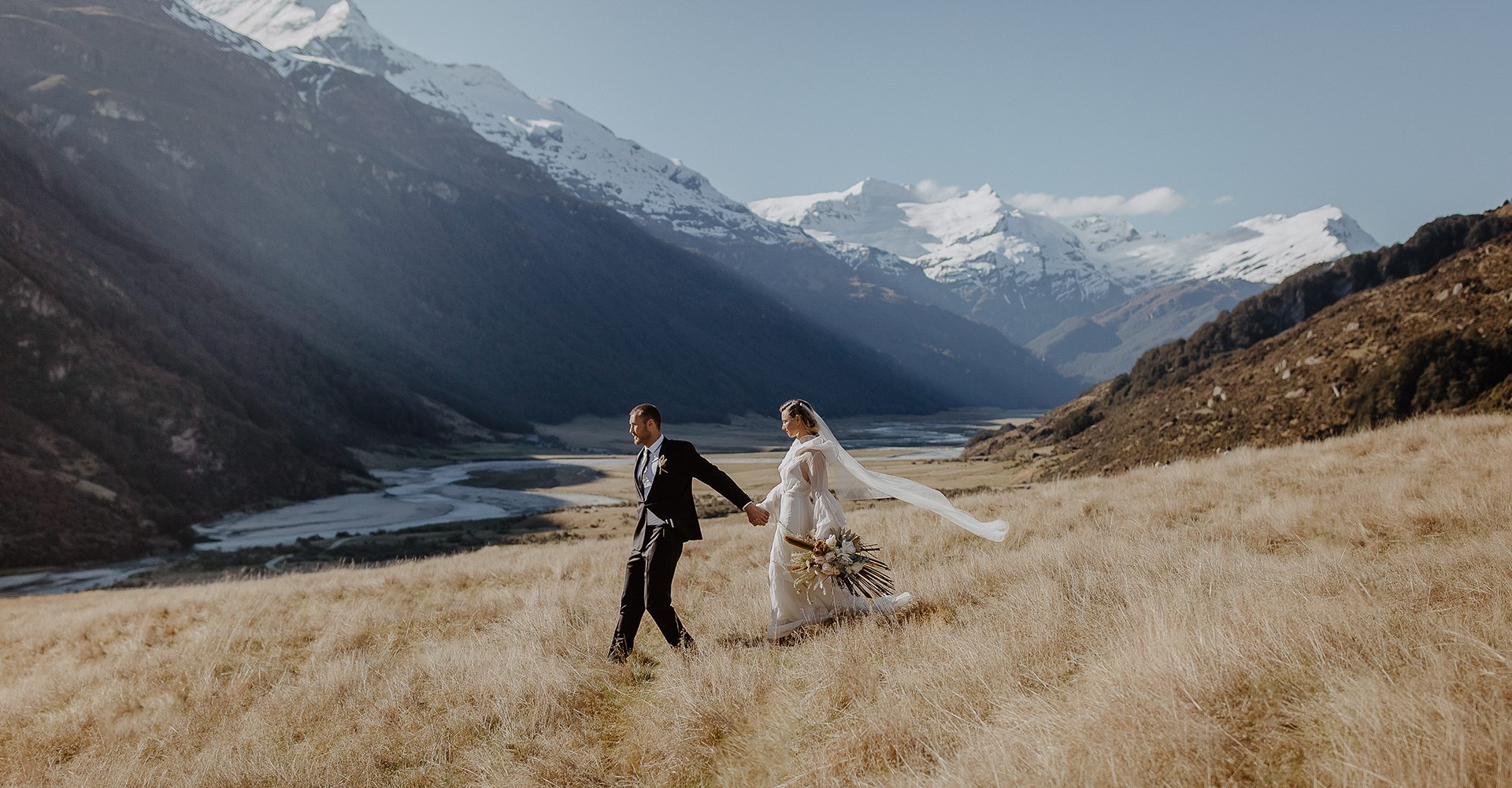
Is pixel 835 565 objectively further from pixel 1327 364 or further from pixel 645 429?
pixel 1327 364

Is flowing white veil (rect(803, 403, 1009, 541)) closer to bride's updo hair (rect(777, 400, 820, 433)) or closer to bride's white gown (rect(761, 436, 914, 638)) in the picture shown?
bride's updo hair (rect(777, 400, 820, 433))

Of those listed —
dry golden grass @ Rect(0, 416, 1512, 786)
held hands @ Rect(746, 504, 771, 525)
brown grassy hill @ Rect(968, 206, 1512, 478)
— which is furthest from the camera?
brown grassy hill @ Rect(968, 206, 1512, 478)

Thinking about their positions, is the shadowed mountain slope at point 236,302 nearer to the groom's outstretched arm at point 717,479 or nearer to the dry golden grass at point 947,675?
the dry golden grass at point 947,675

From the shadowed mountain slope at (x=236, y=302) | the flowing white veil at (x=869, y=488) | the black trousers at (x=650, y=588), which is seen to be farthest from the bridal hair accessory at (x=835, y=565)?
the shadowed mountain slope at (x=236, y=302)

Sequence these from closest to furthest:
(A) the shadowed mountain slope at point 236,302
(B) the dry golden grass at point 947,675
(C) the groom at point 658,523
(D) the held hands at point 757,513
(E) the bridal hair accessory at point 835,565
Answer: (B) the dry golden grass at point 947,675 < (E) the bridal hair accessory at point 835,565 < (C) the groom at point 658,523 < (D) the held hands at point 757,513 < (A) the shadowed mountain slope at point 236,302

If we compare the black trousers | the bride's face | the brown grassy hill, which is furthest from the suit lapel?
the brown grassy hill

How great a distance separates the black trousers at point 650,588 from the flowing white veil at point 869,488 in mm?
1477

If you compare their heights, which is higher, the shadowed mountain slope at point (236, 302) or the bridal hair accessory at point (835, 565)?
the shadowed mountain slope at point (236, 302)

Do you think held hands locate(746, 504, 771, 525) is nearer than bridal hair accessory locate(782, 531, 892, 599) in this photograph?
No

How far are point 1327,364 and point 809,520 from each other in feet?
75.9

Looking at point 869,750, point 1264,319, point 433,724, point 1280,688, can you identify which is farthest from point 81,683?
point 1264,319

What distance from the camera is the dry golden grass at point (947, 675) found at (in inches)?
117

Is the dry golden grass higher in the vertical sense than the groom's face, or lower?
lower

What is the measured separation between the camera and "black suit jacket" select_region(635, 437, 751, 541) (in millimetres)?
6242
